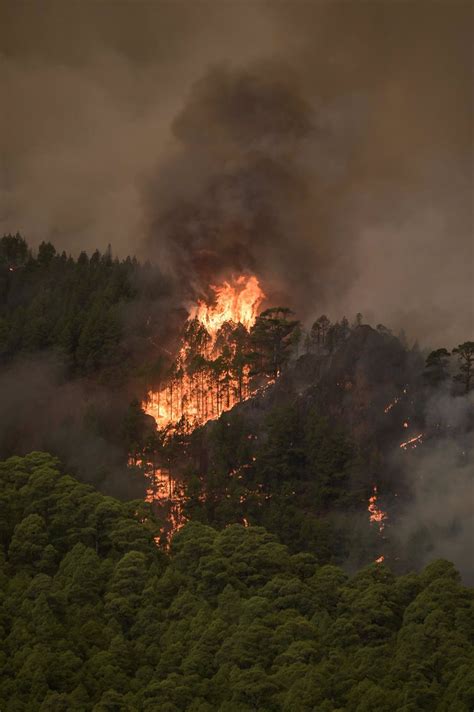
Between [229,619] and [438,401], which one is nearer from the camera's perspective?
[229,619]

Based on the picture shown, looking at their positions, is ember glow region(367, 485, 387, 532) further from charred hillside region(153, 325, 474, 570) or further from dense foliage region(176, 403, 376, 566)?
dense foliage region(176, 403, 376, 566)

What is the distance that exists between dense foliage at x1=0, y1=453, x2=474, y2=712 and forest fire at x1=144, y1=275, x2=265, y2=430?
56.7 ft

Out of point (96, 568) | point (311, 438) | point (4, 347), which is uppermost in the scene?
point (4, 347)

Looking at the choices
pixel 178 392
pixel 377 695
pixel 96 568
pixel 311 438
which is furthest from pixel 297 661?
pixel 178 392

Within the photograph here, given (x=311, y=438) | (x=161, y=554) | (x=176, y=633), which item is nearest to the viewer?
(x=176, y=633)

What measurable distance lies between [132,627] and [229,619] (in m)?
4.15

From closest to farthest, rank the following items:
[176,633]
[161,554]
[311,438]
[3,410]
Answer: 1. [176,633]
2. [161,554]
3. [311,438]
4. [3,410]

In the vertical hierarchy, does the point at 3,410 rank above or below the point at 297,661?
above

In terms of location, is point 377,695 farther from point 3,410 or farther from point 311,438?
point 3,410

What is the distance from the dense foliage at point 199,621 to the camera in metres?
71.1

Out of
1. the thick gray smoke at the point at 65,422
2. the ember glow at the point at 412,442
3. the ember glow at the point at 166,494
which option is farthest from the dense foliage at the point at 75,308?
the ember glow at the point at 412,442

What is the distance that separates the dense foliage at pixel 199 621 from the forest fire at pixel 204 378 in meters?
17.3

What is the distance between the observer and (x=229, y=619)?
7744cm

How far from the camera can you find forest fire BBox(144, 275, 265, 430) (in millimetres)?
104750
